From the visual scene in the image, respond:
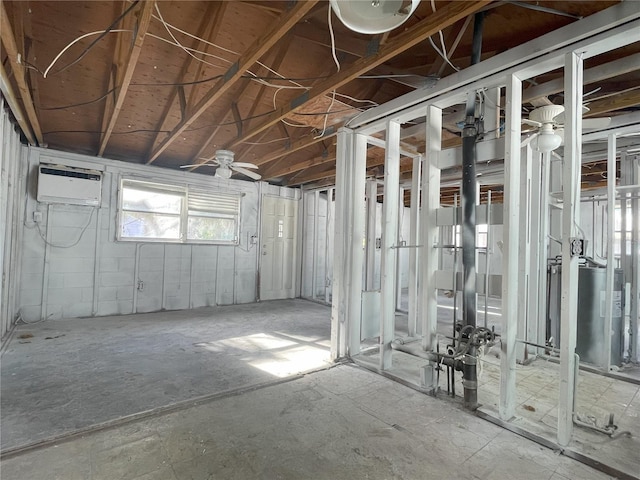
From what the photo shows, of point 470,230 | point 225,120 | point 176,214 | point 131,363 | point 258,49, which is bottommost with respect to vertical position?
point 131,363

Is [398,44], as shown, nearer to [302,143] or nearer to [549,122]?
[549,122]

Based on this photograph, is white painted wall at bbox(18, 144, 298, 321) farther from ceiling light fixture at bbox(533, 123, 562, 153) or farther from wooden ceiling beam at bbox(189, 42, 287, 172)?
ceiling light fixture at bbox(533, 123, 562, 153)

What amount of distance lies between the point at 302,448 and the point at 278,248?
5600 mm

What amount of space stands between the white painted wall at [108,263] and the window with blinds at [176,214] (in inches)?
5.0

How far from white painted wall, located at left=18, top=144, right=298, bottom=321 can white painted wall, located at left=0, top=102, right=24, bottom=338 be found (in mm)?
274

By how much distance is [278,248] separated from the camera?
732cm

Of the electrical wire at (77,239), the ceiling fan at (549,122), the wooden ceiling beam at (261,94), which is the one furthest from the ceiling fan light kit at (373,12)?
the electrical wire at (77,239)

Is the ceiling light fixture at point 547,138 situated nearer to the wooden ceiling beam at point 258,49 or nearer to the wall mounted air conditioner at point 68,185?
the wooden ceiling beam at point 258,49

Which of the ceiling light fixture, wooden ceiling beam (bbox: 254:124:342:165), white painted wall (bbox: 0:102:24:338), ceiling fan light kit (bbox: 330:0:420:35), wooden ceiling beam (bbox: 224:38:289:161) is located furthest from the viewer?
wooden ceiling beam (bbox: 254:124:342:165)

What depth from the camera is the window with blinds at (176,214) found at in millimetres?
5508

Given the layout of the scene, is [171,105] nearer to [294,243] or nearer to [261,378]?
[261,378]

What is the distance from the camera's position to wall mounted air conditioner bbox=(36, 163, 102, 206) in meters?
4.66

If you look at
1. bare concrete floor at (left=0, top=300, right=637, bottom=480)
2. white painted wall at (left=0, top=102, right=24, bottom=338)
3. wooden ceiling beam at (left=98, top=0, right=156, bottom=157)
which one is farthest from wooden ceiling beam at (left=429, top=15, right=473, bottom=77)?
white painted wall at (left=0, top=102, right=24, bottom=338)

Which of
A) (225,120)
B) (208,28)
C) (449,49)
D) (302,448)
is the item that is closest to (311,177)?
(225,120)
